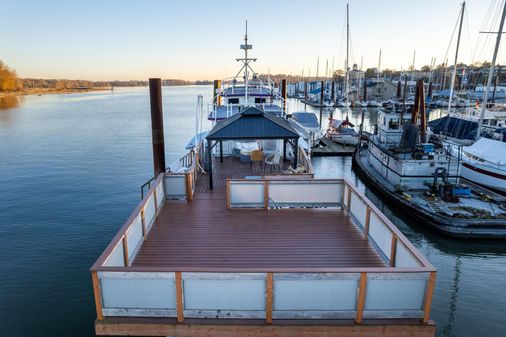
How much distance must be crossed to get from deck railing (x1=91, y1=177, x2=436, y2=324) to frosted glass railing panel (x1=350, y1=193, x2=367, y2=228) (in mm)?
2972

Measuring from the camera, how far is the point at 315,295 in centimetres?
496

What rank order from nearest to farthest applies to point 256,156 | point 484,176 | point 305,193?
point 305,193 → point 256,156 → point 484,176

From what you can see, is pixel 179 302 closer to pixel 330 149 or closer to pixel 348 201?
pixel 348 201

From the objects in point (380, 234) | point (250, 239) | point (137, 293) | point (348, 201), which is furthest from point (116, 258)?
point (348, 201)

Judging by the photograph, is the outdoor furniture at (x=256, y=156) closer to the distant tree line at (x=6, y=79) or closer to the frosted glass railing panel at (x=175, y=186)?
the frosted glass railing panel at (x=175, y=186)

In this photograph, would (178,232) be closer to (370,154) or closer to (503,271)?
(503,271)

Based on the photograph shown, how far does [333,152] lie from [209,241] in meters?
27.5

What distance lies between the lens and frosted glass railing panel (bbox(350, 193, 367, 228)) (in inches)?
323

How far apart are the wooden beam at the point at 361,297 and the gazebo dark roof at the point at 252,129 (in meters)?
7.26

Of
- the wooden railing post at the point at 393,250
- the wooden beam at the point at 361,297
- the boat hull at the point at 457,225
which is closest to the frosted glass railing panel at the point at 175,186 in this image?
the wooden railing post at the point at 393,250

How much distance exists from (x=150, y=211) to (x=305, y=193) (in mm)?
4244

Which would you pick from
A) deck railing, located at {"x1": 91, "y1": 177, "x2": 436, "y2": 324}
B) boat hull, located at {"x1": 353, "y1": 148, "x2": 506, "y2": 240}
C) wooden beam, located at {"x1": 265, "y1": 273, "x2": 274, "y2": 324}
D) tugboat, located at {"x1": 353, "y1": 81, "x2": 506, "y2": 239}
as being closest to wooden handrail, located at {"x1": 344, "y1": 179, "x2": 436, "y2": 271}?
deck railing, located at {"x1": 91, "y1": 177, "x2": 436, "y2": 324}

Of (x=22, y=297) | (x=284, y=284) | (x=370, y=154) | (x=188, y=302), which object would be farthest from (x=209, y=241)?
(x=370, y=154)

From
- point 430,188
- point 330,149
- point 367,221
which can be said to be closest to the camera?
point 367,221
